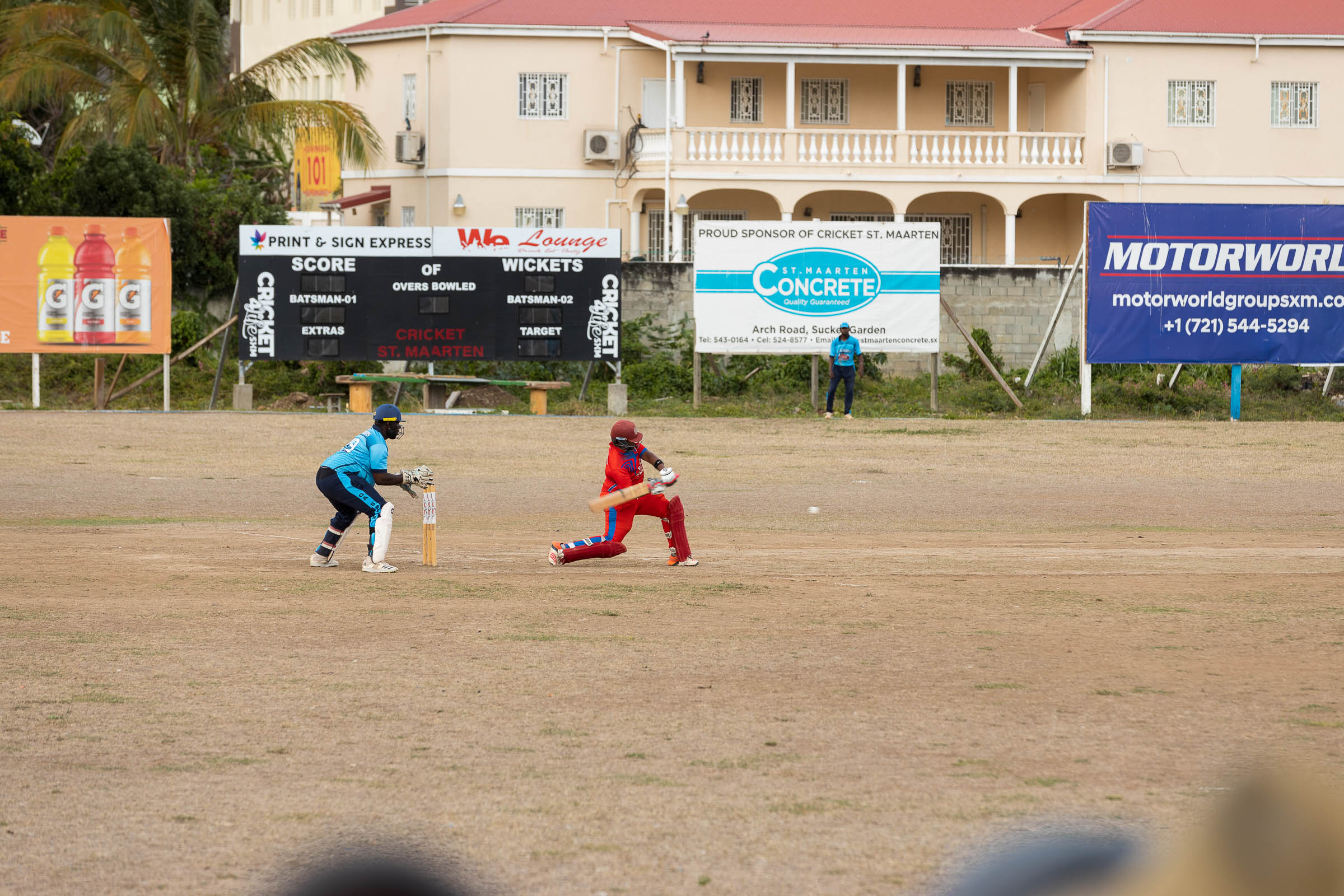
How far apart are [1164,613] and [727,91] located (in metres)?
33.0

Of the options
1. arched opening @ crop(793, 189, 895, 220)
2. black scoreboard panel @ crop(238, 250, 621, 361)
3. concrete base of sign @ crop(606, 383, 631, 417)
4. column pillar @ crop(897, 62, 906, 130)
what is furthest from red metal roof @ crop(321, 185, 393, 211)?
concrete base of sign @ crop(606, 383, 631, 417)

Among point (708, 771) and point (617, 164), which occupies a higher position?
point (617, 164)

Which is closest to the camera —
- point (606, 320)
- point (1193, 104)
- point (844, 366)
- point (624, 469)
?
point (624, 469)

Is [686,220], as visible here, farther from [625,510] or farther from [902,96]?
[625,510]

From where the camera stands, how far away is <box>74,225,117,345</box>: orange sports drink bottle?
2859 centimetres

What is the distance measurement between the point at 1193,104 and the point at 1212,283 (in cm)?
1400

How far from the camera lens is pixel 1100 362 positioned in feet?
97.5

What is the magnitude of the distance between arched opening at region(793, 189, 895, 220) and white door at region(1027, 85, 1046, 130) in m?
4.79

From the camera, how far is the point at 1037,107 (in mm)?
43406

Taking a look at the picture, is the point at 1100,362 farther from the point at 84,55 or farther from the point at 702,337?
the point at 84,55

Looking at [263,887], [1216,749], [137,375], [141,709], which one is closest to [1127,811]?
[1216,749]

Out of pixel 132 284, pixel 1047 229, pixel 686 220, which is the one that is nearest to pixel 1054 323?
pixel 1047 229

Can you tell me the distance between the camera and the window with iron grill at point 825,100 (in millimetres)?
42812

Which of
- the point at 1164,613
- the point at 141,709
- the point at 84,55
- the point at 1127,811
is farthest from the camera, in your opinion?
the point at 84,55
